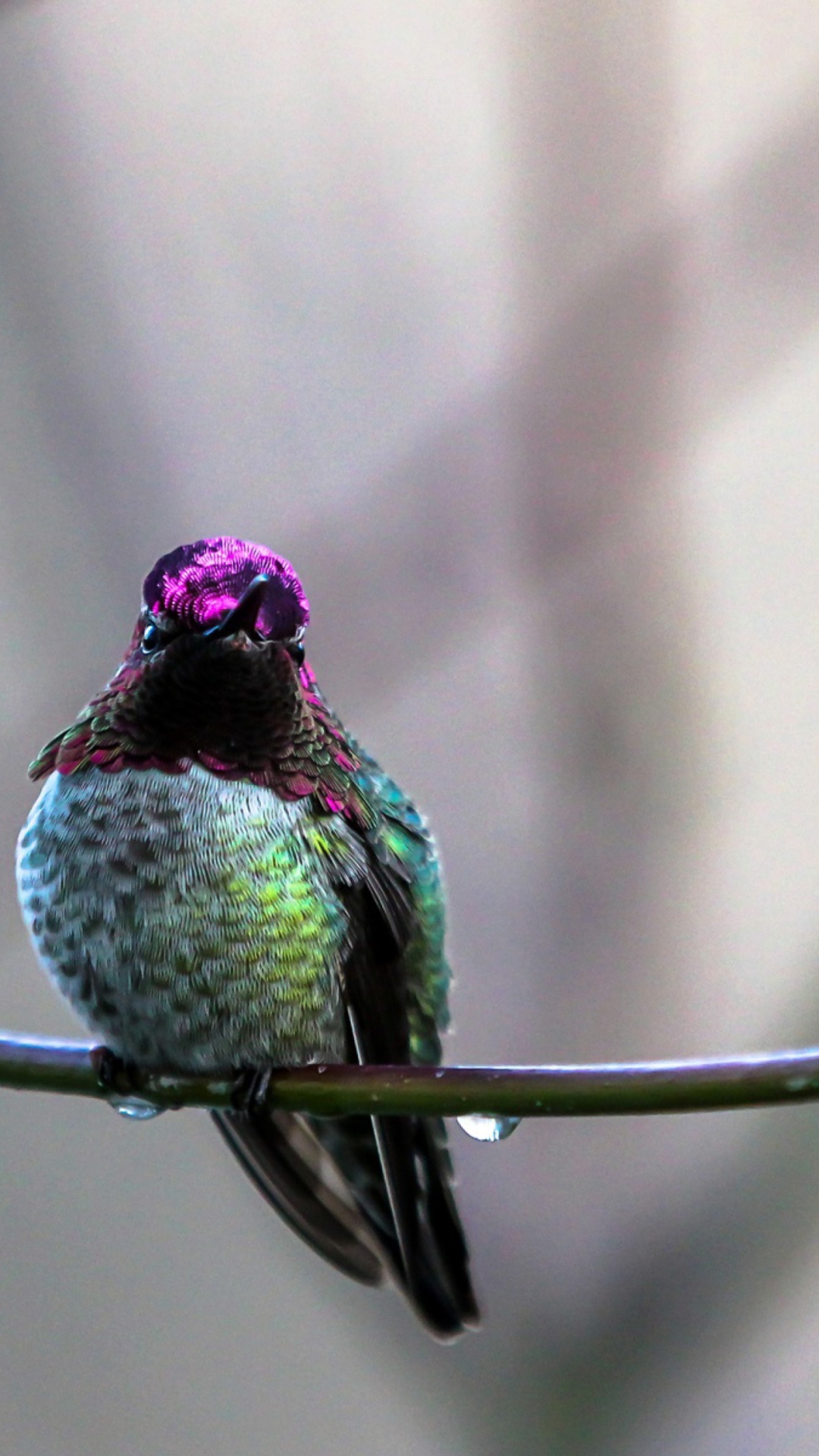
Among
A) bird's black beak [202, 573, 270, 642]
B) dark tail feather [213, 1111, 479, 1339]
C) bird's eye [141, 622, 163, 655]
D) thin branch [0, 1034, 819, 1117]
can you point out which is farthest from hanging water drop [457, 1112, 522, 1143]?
bird's eye [141, 622, 163, 655]

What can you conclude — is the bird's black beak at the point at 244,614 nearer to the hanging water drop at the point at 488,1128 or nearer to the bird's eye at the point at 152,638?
the bird's eye at the point at 152,638

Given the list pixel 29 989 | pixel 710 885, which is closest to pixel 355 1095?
pixel 710 885

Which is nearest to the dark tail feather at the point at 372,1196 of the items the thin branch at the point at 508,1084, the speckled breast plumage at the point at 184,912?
the speckled breast plumage at the point at 184,912

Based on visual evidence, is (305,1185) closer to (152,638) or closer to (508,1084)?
(152,638)

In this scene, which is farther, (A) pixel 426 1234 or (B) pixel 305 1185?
(B) pixel 305 1185

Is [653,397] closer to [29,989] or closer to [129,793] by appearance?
[129,793]

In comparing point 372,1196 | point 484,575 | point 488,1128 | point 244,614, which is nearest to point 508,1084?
point 488,1128
